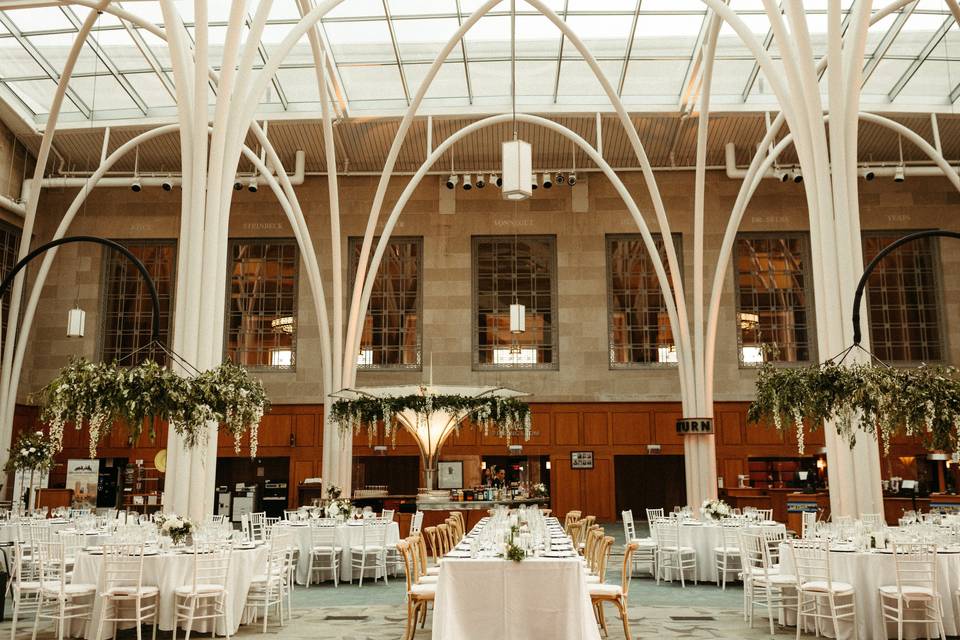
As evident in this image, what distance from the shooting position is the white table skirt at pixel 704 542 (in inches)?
487

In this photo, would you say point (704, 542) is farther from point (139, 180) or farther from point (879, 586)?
point (139, 180)

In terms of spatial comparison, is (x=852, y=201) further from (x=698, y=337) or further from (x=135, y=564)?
(x=135, y=564)

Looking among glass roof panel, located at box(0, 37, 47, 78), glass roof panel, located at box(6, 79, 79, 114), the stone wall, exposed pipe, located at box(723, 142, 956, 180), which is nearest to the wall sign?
the stone wall

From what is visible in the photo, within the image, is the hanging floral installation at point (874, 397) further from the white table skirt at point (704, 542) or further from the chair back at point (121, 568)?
the chair back at point (121, 568)

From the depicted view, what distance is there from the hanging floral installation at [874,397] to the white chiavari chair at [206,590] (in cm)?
616

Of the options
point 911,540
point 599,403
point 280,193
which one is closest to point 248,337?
point 280,193

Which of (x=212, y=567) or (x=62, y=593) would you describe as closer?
(x=62, y=593)

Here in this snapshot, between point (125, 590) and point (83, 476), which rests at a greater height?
point (83, 476)

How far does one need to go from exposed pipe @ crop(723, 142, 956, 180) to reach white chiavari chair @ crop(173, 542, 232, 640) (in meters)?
17.7

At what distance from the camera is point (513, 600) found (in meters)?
7.17

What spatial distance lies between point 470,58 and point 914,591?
54.7 feet

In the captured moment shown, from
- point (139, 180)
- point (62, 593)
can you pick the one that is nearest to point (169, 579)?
point (62, 593)

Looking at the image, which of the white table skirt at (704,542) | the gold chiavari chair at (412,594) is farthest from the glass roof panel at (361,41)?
the gold chiavari chair at (412,594)

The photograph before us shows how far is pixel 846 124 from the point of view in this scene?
10883mm
